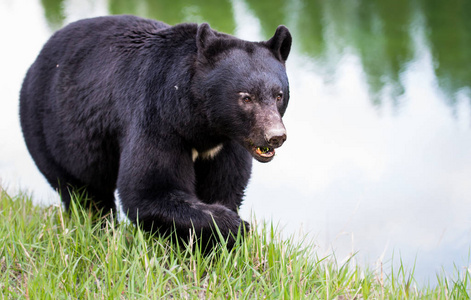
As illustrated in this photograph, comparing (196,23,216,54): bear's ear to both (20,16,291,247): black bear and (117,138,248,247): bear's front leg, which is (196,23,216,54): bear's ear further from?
(117,138,248,247): bear's front leg

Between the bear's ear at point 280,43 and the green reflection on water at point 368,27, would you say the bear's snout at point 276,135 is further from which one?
the green reflection on water at point 368,27

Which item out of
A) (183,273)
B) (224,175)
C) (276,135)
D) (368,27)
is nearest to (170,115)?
(224,175)

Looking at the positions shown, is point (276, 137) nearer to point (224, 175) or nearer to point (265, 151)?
point (265, 151)

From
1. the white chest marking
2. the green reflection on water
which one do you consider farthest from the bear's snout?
the green reflection on water

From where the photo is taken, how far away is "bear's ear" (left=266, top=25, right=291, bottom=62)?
4.46 metres

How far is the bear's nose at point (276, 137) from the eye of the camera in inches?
154

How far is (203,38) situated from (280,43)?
55 centimetres

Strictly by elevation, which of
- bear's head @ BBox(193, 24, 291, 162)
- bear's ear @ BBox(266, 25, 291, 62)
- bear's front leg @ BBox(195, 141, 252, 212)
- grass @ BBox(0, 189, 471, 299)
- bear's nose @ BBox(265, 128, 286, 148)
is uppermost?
bear's ear @ BBox(266, 25, 291, 62)

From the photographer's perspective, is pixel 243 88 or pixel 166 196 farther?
pixel 166 196

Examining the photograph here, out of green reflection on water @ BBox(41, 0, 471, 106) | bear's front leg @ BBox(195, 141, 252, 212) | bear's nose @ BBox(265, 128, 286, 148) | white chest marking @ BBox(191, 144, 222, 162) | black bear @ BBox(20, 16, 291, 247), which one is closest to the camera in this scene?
bear's nose @ BBox(265, 128, 286, 148)

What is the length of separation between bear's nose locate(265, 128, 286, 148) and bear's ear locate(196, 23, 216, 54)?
83 cm

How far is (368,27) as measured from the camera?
54.2 feet

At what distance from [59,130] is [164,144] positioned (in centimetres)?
136

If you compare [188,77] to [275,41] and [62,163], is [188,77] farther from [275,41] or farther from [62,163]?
[62,163]
